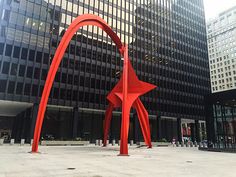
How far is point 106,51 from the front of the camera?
53250mm

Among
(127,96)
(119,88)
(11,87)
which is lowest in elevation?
(127,96)

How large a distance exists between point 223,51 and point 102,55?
314ft

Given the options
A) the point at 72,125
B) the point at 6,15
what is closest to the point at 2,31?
the point at 6,15

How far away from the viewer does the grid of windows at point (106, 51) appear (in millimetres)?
41344

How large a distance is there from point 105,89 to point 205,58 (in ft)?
142

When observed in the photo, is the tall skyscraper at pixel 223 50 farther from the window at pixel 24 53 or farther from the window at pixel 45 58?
the window at pixel 24 53

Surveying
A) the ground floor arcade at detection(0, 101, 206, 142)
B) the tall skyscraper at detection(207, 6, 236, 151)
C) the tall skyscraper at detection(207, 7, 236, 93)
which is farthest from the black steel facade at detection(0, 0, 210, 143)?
the tall skyscraper at detection(207, 7, 236, 93)

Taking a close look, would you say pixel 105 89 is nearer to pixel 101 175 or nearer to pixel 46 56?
pixel 46 56

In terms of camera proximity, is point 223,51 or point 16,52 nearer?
point 16,52

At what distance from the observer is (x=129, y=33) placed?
58594 millimetres

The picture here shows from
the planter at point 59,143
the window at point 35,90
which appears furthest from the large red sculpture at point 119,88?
the window at point 35,90

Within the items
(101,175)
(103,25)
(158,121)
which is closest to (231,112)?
(103,25)

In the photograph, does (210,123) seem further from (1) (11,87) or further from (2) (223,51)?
(2) (223,51)

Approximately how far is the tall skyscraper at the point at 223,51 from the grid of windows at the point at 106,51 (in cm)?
4552
